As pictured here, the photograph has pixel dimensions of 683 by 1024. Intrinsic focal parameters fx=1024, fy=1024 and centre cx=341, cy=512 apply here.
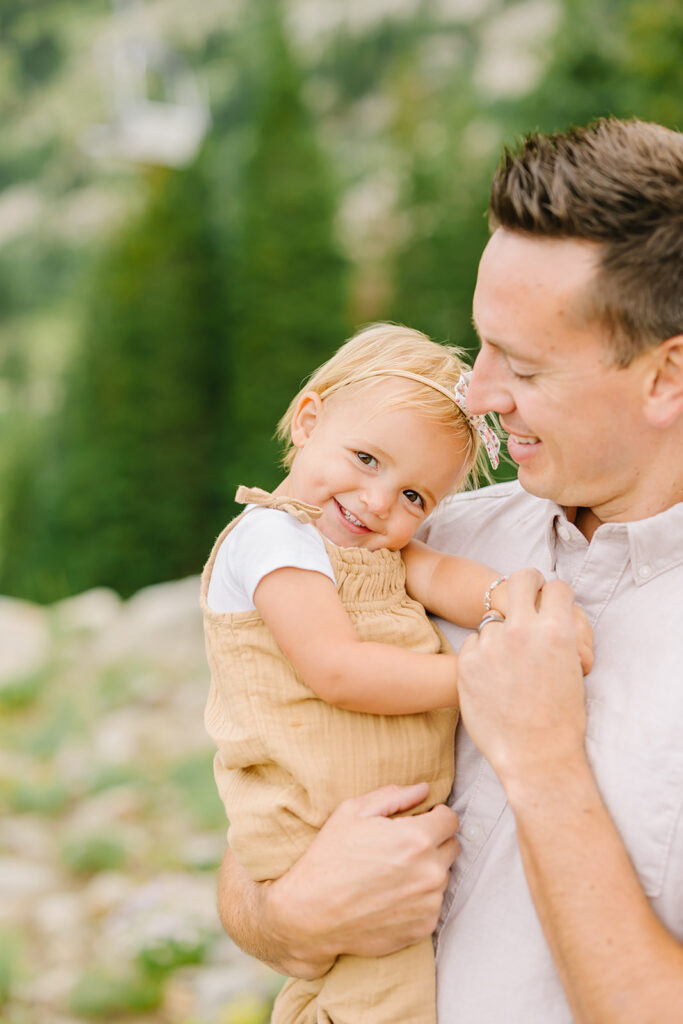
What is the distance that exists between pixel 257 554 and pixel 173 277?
15.8ft

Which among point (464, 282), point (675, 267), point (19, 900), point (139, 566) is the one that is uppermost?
point (675, 267)

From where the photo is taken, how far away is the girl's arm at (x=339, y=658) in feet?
4.75

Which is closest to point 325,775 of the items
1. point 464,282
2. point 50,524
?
point 464,282

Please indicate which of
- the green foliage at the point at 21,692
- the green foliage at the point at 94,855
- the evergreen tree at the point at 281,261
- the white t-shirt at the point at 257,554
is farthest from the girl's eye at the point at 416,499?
the green foliage at the point at 21,692

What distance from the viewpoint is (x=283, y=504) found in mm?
1570

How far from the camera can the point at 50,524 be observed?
19.7 ft

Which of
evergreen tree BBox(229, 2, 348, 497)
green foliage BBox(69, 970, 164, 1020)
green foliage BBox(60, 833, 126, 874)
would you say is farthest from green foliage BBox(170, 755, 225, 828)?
evergreen tree BBox(229, 2, 348, 497)

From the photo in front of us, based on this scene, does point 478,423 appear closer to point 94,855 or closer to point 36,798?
point 94,855

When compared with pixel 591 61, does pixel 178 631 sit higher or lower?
lower

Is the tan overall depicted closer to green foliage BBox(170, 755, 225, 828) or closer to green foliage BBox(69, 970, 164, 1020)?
green foliage BBox(69, 970, 164, 1020)

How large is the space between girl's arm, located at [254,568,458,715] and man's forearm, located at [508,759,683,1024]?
22 cm

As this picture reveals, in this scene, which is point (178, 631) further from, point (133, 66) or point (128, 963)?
point (133, 66)

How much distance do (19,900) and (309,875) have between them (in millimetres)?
3326

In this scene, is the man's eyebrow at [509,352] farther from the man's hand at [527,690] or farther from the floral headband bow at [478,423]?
the man's hand at [527,690]
